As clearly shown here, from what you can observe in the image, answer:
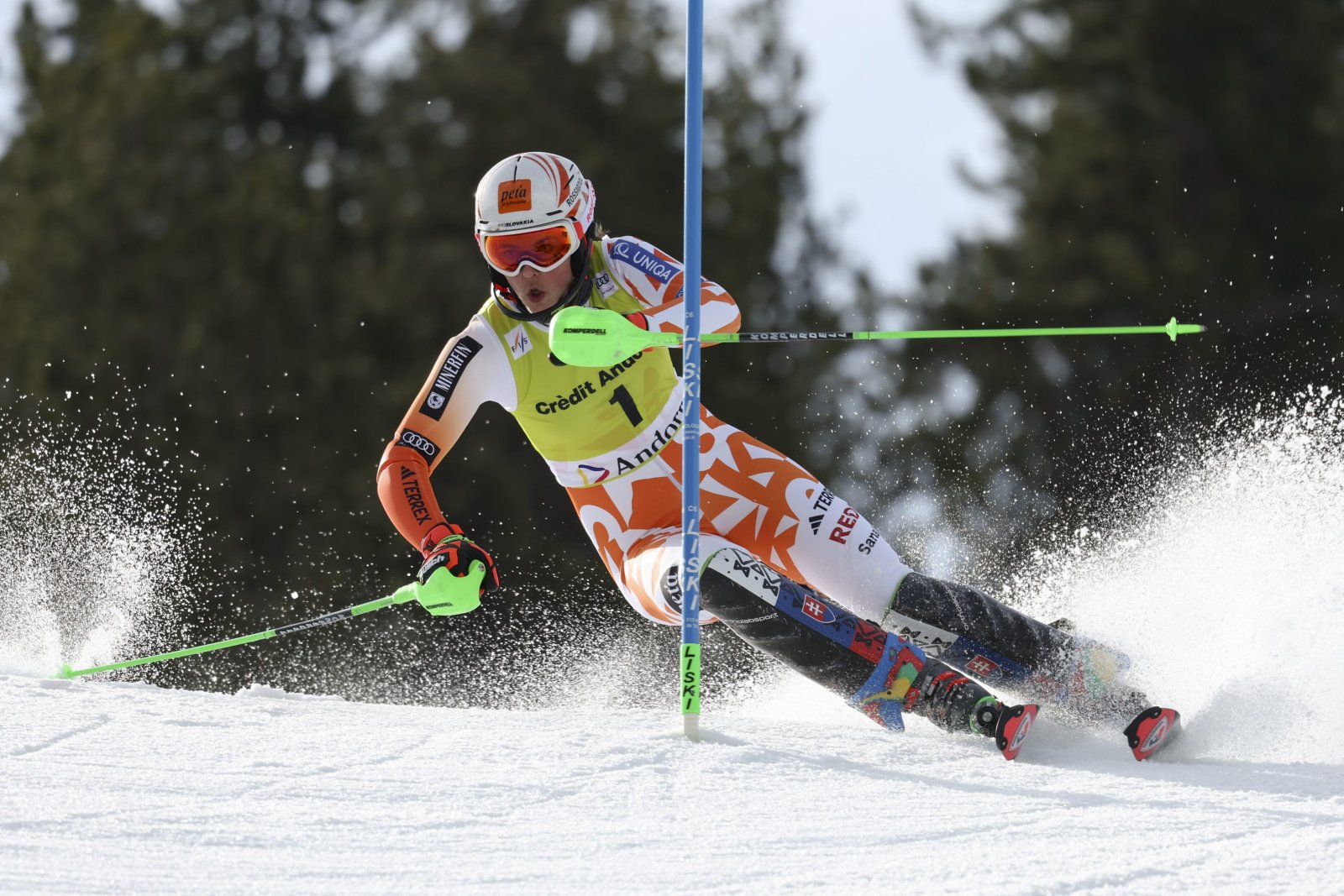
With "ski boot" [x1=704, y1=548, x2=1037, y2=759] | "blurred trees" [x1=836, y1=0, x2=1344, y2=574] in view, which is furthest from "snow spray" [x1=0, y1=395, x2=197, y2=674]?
"blurred trees" [x1=836, y1=0, x2=1344, y2=574]

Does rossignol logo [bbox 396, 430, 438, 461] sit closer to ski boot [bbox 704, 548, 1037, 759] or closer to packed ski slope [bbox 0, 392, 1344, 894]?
packed ski slope [bbox 0, 392, 1344, 894]

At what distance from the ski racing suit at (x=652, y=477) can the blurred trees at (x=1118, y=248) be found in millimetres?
9433

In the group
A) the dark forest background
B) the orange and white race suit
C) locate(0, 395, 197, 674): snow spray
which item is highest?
the dark forest background

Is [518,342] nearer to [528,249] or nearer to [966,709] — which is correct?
[528,249]

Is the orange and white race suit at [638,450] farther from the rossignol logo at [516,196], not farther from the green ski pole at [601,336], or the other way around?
the green ski pole at [601,336]

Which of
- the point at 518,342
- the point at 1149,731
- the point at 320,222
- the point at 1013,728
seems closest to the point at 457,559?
the point at 518,342

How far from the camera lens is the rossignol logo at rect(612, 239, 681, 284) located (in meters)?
4.17

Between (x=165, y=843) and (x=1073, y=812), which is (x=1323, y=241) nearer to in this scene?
(x=1073, y=812)

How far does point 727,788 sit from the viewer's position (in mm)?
3150

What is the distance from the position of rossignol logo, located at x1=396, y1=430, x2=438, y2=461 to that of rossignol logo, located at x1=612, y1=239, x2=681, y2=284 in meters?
0.72

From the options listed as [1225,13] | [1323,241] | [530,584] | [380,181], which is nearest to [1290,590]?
[530,584]

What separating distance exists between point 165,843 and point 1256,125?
15.8 m

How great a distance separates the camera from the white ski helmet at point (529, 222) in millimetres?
4055

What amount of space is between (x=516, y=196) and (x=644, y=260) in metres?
0.40
